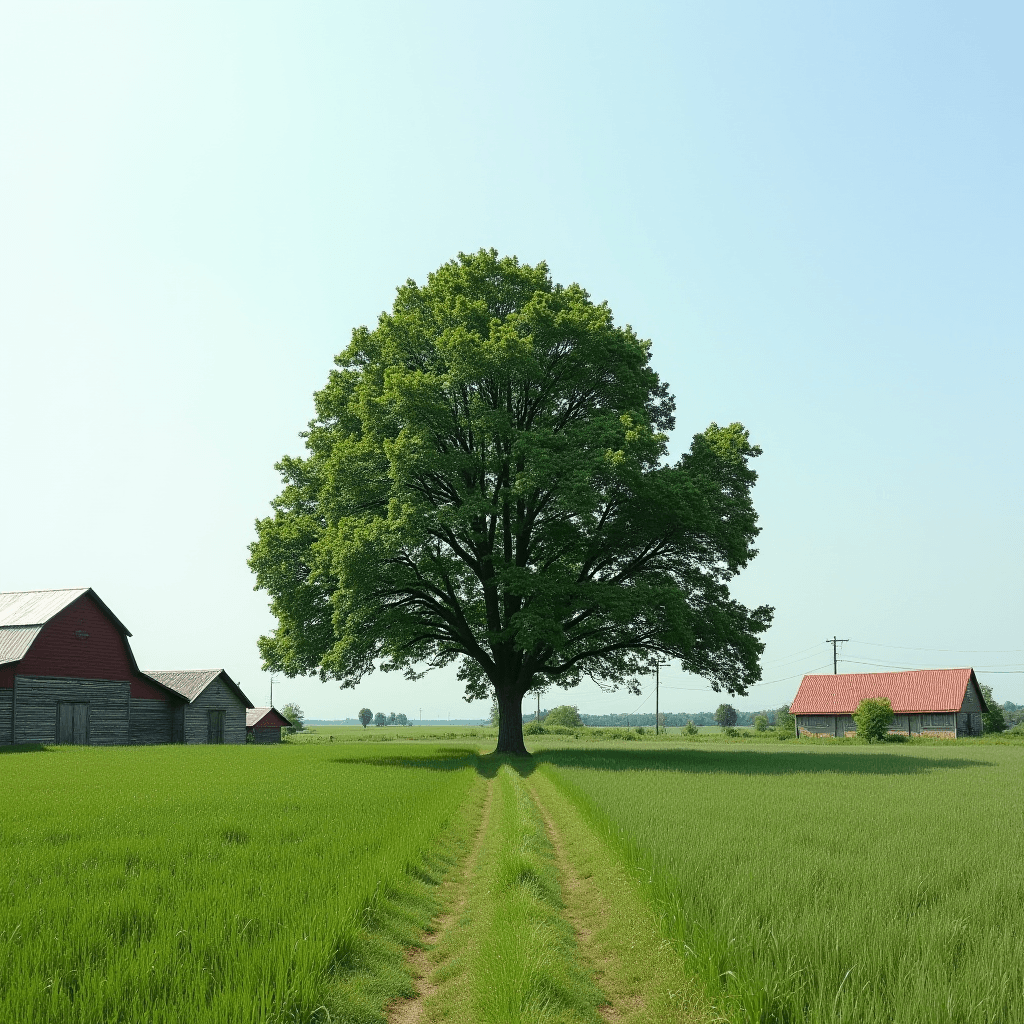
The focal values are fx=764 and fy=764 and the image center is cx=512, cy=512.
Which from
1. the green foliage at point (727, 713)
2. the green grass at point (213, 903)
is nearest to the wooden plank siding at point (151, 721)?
the green grass at point (213, 903)

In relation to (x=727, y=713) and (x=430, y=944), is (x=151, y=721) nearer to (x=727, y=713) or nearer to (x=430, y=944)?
(x=430, y=944)

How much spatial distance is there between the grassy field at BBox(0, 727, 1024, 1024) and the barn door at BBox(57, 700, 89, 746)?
108 feet

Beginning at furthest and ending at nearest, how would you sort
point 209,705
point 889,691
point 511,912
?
point 889,691, point 209,705, point 511,912

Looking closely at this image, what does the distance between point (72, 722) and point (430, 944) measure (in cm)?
4636

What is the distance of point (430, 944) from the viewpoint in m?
8.45

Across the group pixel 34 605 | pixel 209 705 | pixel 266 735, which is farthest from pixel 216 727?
pixel 266 735

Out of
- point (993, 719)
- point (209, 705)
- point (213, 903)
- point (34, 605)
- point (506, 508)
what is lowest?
point (993, 719)

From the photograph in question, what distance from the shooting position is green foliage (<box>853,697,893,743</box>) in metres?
65.5

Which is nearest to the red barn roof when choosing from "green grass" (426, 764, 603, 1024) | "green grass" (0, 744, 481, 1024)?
"green grass" (0, 744, 481, 1024)

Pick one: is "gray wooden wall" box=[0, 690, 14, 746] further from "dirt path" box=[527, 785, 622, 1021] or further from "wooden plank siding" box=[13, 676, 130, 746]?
"dirt path" box=[527, 785, 622, 1021]

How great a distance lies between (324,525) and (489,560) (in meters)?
7.54

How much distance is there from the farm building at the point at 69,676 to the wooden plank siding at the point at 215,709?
9.15 feet

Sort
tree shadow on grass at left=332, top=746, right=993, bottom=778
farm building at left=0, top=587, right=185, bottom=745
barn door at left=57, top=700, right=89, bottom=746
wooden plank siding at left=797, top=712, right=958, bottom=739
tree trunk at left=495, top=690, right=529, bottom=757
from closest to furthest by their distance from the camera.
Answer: tree shadow on grass at left=332, top=746, right=993, bottom=778 → tree trunk at left=495, top=690, right=529, bottom=757 → farm building at left=0, top=587, right=185, bottom=745 → barn door at left=57, top=700, right=89, bottom=746 → wooden plank siding at left=797, top=712, right=958, bottom=739

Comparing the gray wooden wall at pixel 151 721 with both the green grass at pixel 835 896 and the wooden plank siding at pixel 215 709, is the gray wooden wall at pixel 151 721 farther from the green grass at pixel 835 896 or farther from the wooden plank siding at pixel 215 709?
the green grass at pixel 835 896
